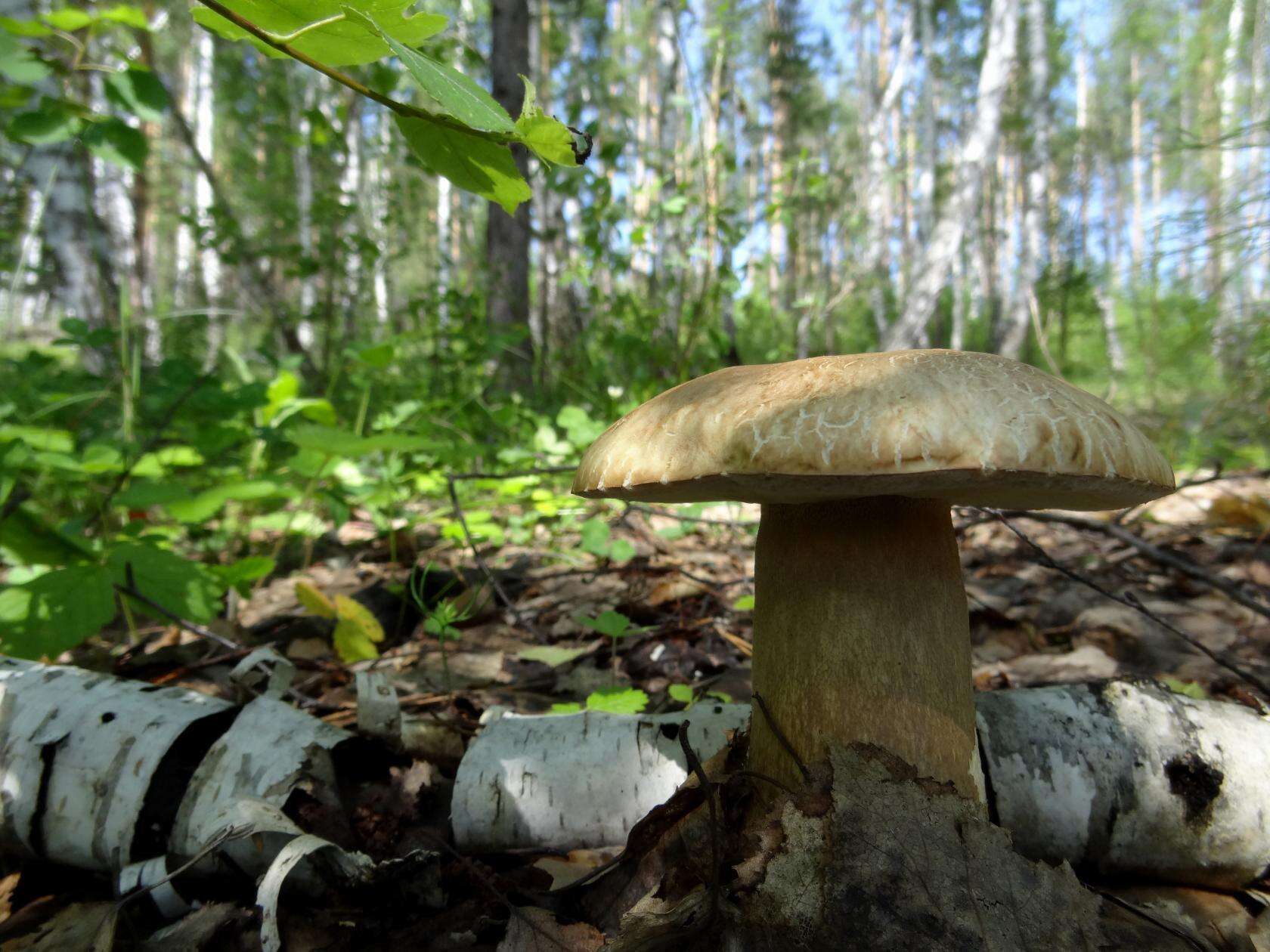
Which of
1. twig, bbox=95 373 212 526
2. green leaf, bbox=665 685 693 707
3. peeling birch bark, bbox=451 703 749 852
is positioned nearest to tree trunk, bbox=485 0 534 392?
twig, bbox=95 373 212 526

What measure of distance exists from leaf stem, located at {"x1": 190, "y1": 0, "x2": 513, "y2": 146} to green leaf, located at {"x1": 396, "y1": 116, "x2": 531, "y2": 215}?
2 cm

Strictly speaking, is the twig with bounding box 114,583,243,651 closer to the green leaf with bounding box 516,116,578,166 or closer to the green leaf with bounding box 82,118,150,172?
the green leaf with bounding box 82,118,150,172

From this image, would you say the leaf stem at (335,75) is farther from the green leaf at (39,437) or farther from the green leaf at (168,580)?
the green leaf at (39,437)

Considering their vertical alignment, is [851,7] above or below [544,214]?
above

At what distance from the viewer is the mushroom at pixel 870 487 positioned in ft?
3.29

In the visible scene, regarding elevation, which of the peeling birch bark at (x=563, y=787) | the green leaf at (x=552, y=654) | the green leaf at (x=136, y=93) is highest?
the green leaf at (x=136, y=93)

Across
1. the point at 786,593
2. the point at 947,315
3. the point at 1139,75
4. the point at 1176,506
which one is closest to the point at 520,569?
the point at 786,593

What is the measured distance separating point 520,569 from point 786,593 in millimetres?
2193

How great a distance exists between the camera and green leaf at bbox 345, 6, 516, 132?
0.78 metres

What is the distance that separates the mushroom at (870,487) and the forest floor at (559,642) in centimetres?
63

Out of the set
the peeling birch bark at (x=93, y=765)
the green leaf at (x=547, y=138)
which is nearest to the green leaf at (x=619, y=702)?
the peeling birch bark at (x=93, y=765)

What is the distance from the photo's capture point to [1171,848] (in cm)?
138

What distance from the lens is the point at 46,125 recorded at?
2.19 m

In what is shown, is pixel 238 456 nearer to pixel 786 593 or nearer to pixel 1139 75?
pixel 786 593
